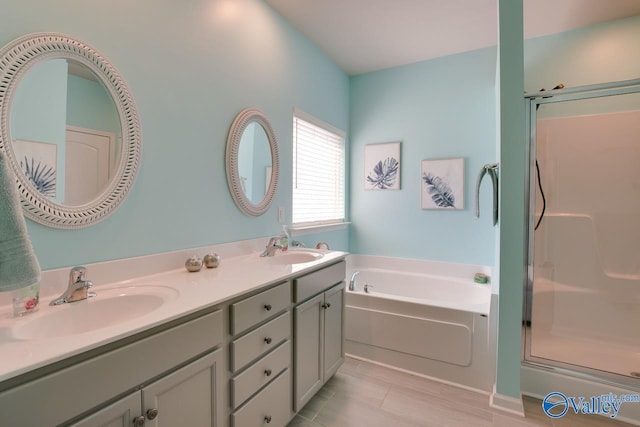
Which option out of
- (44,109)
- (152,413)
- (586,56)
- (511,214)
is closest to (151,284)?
(152,413)

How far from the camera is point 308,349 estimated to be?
1.69 meters

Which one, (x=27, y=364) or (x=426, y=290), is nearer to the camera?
(x=27, y=364)

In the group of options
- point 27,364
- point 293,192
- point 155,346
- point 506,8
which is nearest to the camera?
point 27,364

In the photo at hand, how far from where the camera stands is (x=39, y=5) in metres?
1.08

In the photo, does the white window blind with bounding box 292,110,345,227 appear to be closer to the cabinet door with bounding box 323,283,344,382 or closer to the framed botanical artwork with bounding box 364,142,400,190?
the framed botanical artwork with bounding box 364,142,400,190

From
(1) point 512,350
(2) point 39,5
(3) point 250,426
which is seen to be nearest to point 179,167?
(2) point 39,5

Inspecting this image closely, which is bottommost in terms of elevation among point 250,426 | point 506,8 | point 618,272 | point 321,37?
point 250,426

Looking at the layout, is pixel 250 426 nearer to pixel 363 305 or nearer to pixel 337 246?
pixel 363 305

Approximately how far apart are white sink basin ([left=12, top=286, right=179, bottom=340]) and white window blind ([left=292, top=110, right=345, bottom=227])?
1.46 meters

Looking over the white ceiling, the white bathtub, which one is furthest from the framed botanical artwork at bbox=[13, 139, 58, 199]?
the white bathtub

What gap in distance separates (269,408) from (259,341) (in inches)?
13.9

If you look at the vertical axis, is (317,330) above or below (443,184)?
below

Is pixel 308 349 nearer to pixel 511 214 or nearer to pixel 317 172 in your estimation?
pixel 511 214

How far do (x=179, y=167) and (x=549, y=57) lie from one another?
10.4 feet
